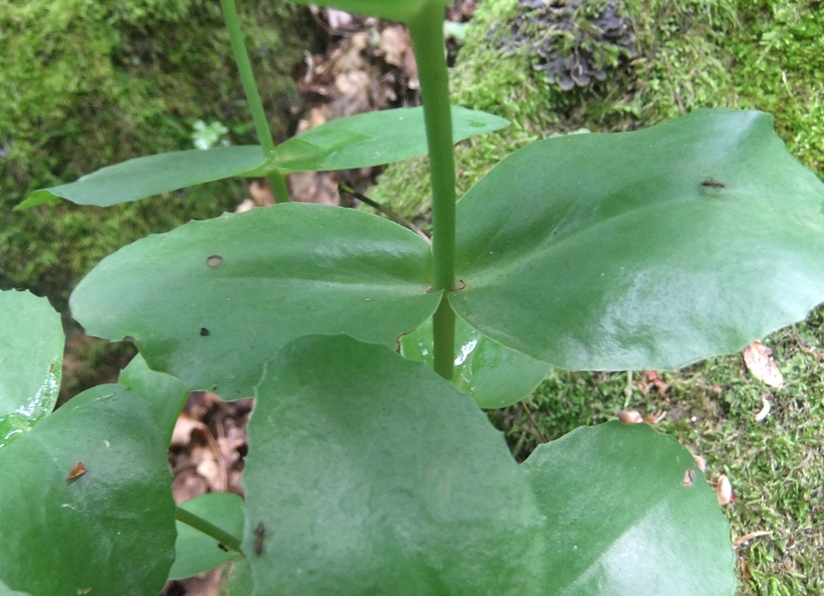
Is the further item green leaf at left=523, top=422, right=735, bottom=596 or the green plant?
green leaf at left=523, top=422, right=735, bottom=596

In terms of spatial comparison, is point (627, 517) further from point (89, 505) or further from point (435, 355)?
point (89, 505)

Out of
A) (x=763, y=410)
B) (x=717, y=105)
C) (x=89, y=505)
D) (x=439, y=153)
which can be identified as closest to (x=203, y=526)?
(x=89, y=505)

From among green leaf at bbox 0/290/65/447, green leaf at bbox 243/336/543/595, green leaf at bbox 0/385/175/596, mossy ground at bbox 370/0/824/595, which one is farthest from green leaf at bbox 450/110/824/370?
mossy ground at bbox 370/0/824/595

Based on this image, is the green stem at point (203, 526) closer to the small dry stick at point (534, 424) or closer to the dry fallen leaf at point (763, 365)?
the small dry stick at point (534, 424)

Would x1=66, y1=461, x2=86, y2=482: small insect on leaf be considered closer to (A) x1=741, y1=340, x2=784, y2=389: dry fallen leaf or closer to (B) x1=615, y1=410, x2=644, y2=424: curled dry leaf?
(B) x1=615, y1=410, x2=644, y2=424: curled dry leaf

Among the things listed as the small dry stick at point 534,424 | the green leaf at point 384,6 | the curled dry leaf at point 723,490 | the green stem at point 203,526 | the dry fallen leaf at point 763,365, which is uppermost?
the green leaf at point 384,6

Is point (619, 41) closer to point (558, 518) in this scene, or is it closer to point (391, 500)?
point (558, 518)

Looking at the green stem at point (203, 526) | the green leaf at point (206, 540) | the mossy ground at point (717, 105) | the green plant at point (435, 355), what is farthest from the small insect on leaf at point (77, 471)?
the mossy ground at point (717, 105)
